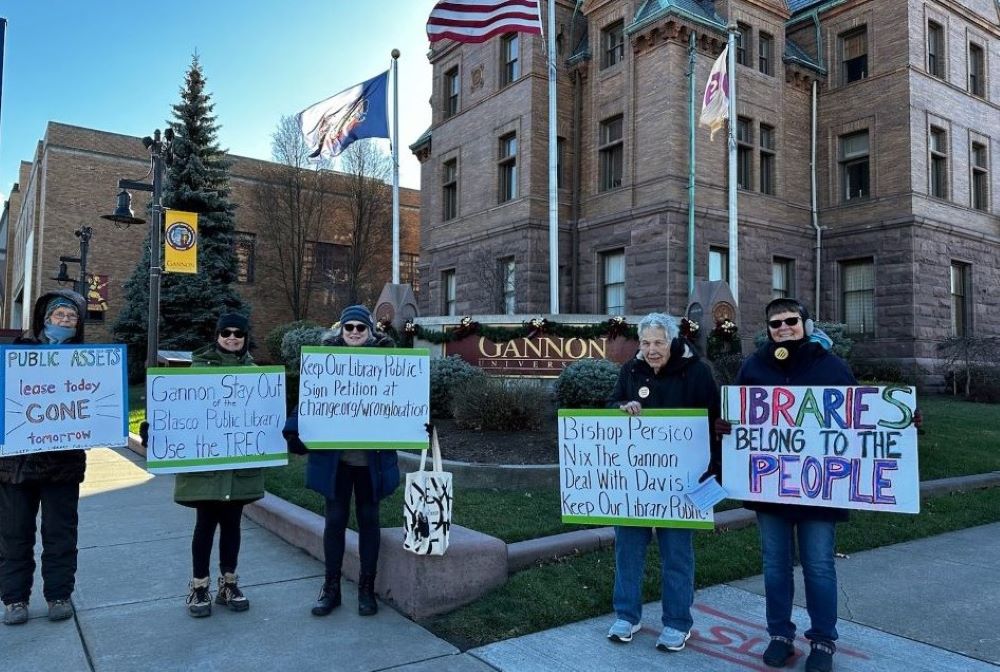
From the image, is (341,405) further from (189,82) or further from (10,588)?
(189,82)

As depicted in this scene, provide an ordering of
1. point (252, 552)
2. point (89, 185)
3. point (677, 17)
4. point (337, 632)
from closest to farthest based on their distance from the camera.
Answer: point (337, 632)
point (252, 552)
point (677, 17)
point (89, 185)

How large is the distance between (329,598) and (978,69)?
27.8 metres

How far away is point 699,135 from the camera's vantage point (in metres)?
19.8

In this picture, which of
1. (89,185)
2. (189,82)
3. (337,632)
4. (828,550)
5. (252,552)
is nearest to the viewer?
(828,550)

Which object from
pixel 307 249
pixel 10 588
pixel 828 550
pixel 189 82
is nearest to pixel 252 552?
pixel 10 588

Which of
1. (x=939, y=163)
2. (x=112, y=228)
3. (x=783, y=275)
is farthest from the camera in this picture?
(x=112, y=228)

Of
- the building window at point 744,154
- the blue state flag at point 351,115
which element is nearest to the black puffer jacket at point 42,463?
the blue state flag at point 351,115

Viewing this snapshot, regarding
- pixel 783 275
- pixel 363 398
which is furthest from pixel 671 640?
pixel 783 275

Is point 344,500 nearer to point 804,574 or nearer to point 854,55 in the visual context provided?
point 804,574

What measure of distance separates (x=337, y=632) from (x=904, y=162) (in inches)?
869

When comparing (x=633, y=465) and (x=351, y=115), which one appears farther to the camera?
(x=351, y=115)

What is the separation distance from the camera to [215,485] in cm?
458

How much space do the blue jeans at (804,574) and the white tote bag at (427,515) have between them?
2.00 meters

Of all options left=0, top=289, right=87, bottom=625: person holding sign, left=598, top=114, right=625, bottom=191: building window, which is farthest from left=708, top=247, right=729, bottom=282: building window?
left=0, top=289, right=87, bottom=625: person holding sign
